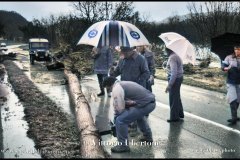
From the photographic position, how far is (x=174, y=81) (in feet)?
30.3

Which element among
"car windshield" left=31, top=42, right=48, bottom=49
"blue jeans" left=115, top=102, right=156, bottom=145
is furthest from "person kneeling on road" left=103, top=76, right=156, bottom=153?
"car windshield" left=31, top=42, right=48, bottom=49

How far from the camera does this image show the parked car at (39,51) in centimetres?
3127

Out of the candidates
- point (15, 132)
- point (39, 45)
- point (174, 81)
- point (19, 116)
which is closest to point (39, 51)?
point (39, 45)

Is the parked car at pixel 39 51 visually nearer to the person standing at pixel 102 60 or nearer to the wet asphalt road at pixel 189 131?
the person standing at pixel 102 60

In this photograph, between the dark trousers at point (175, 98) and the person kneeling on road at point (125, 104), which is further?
the dark trousers at point (175, 98)

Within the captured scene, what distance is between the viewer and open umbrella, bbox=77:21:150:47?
26.8ft

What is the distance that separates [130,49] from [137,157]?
229 cm

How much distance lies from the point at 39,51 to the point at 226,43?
24220 mm

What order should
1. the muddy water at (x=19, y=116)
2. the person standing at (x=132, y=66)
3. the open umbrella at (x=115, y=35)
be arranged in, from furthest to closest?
the person standing at (x=132, y=66)
the open umbrella at (x=115, y=35)
the muddy water at (x=19, y=116)

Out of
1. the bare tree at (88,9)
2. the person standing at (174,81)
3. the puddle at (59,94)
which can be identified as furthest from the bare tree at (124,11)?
the person standing at (174,81)

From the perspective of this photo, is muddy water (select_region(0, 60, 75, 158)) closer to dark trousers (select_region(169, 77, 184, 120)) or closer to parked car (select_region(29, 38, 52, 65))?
dark trousers (select_region(169, 77, 184, 120))

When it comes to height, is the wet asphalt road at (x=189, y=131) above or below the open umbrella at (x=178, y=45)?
below

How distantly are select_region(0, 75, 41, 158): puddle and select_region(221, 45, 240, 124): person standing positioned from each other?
446 centimetres

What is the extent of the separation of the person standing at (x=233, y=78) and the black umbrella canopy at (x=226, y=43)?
117 mm
